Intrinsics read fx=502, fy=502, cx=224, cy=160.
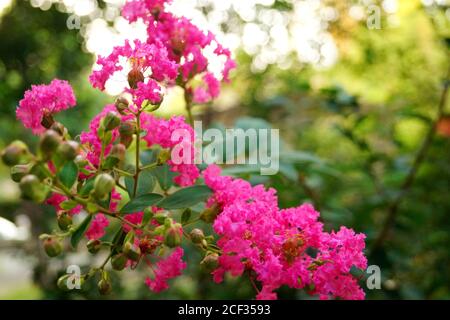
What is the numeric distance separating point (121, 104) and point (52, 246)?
0.23m

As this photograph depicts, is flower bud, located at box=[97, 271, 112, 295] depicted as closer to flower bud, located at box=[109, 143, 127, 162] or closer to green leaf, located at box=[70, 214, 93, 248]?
green leaf, located at box=[70, 214, 93, 248]

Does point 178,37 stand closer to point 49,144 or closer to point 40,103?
point 40,103

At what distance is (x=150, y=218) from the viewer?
750 mm

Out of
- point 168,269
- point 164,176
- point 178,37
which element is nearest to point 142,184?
point 164,176

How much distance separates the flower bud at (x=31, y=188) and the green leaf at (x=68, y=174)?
2.3 inches

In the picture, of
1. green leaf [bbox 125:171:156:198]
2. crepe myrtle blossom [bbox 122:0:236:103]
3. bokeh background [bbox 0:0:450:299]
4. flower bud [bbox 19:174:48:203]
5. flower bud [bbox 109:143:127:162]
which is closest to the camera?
flower bud [bbox 19:174:48:203]

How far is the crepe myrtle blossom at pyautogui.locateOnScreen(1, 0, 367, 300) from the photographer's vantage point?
73 cm

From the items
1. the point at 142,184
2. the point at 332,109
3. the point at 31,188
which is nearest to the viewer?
the point at 31,188

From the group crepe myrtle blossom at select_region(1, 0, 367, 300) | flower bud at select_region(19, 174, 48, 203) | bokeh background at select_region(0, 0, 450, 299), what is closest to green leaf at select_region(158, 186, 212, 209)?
crepe myrtle blossom at select_region(1, 0, 367, 300)

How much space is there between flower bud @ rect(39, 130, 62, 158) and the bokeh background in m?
0.83

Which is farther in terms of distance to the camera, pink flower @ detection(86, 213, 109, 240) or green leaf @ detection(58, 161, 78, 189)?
pink flower @ detection(86, 213, 109, 240)

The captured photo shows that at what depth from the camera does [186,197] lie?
821 mm

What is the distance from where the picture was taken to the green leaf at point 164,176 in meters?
0.88
